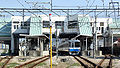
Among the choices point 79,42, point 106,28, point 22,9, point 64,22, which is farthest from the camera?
point 106,28

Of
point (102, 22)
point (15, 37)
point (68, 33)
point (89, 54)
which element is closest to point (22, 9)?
point (89, 54)

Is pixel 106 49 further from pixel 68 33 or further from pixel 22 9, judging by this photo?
pixel 22 9

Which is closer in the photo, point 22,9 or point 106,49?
point 22,9

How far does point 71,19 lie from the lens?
3422cm

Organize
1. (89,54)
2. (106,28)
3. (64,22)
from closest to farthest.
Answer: (89,54) → (64,22) → (106,28)

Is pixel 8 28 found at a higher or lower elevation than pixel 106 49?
higher

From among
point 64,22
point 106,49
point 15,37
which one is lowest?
point 106,49

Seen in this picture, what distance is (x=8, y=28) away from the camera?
37906mm

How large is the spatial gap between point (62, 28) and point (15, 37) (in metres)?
9.28

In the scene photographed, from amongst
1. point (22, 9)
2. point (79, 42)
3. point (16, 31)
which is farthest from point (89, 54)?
point (16, 31)

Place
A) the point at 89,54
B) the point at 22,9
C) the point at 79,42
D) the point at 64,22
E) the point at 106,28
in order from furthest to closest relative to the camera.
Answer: the point at 106,28 < the point at 64,22 < the point at 79,42 < the point at 89,54 < the point at 22,9

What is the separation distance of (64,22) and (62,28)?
1090mm

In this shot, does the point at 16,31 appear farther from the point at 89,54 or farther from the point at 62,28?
the point at 89,54

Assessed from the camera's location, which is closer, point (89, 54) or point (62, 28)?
point (89, 54)
